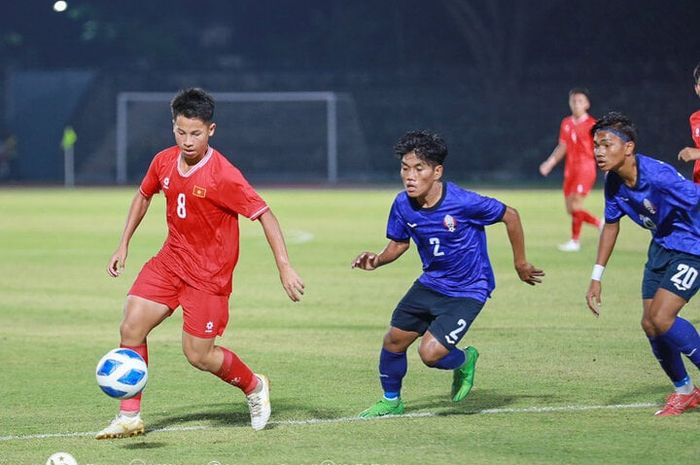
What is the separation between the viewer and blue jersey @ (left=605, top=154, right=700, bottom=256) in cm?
809

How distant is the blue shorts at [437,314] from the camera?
8.18m

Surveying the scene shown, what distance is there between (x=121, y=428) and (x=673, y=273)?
134 inches

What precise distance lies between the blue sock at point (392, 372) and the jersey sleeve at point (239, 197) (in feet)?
4.30

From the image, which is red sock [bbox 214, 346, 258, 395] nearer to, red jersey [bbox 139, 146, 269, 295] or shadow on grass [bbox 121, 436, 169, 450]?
red jersey [bbox 139, 146, 269, 295]

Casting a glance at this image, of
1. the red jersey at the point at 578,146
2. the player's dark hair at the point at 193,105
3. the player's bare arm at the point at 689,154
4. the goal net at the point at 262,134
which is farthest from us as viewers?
the goal net at the point at 262,134

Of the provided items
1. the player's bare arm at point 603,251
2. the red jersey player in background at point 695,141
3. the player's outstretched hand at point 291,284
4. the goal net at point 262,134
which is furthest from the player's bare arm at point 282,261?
the goal net at point 262,134

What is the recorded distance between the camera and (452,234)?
8312 millimetres

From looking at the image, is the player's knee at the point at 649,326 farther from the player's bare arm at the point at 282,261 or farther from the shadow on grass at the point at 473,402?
the player's bare arm at the point at 282,261

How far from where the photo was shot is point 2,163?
46188mm

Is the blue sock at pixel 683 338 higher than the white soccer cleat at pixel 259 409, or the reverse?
the blue sock at pixel 683 338

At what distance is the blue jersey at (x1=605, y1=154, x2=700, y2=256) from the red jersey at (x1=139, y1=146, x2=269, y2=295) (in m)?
2.22

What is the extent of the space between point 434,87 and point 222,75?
769 cm

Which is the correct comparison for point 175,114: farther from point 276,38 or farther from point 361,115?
point 276,38

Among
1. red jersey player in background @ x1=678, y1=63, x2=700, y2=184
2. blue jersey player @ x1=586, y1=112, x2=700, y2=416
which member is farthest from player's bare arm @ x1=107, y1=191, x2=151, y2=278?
red jersey player in background @ x1=678, y1=63, x2=700, y2=184
